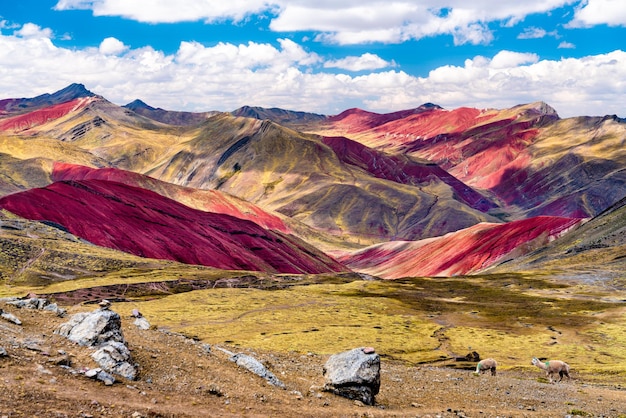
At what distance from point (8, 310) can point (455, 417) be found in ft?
81.2

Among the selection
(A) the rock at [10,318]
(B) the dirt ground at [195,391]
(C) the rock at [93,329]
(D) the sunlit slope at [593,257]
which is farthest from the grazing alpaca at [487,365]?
(D) the sunlit slope at [593,257]

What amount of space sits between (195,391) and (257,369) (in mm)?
5315

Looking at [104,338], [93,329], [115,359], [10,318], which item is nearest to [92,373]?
[115,359]

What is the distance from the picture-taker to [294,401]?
29.0m

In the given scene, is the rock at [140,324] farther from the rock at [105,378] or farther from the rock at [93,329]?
the rock at [105,378]

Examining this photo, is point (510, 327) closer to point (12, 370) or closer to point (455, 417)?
point (455, 417)

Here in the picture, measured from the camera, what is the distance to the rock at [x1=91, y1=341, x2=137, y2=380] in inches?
1044

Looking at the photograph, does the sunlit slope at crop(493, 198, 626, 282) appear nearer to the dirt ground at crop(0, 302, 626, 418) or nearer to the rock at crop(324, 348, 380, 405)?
the dirt ground at crop(0, 302, 626, 418)

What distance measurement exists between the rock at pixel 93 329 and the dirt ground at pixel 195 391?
61 centimetres

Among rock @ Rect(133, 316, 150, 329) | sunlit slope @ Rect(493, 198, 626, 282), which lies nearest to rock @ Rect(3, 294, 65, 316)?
rock @ Rect(133, 316, 150, 329)

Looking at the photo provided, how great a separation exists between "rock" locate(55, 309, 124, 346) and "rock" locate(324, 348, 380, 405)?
11425mm

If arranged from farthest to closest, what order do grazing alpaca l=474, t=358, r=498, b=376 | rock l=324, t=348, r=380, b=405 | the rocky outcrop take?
grazing alpaca l=474, t=358, r=498, b=376 → rock l=324, t=348, r=380, b=405 → the rocky outcrop

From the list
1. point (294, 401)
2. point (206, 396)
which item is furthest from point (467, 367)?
point (206, 396)

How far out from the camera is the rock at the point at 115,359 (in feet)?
87.0
